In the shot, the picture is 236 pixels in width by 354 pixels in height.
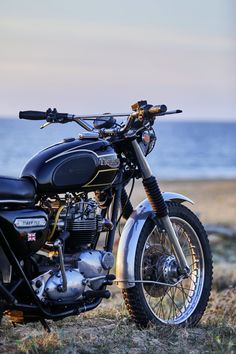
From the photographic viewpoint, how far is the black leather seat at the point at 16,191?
16.9 ft

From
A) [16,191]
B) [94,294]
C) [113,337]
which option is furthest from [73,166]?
[113,337]

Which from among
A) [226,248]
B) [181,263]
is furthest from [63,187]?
[226,248]

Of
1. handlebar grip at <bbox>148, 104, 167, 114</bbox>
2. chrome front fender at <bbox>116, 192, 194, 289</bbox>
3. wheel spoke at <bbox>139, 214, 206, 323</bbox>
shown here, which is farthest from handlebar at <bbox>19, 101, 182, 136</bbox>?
wheel spoke at <bbox>139, 214, 206, 323</bbox>

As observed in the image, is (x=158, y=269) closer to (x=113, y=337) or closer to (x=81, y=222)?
(x=113, y=337)

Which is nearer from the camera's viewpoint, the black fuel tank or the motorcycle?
the motorcycle

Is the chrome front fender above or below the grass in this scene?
above

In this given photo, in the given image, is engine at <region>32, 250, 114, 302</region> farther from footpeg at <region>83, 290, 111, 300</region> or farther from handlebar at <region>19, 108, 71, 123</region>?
handlebar at <region>19, 108, 71, 123</region>

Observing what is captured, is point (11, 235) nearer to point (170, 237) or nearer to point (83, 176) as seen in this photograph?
point (83, 176)

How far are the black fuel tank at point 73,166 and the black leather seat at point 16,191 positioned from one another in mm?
107

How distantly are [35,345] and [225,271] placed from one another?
6.41 metres

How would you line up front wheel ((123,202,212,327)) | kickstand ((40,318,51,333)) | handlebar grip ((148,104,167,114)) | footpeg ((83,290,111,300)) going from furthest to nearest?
front wheel ((123,202,212,327))
handlebar grip ((148,104,167,114))
footpeg ((83,290,111,300))
kickstand ((40,318,51,333))

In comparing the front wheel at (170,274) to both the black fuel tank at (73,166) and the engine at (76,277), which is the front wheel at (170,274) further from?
the black fuel tank at (73,166)

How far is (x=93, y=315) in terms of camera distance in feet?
22.4

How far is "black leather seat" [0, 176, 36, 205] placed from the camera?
5152 mm
